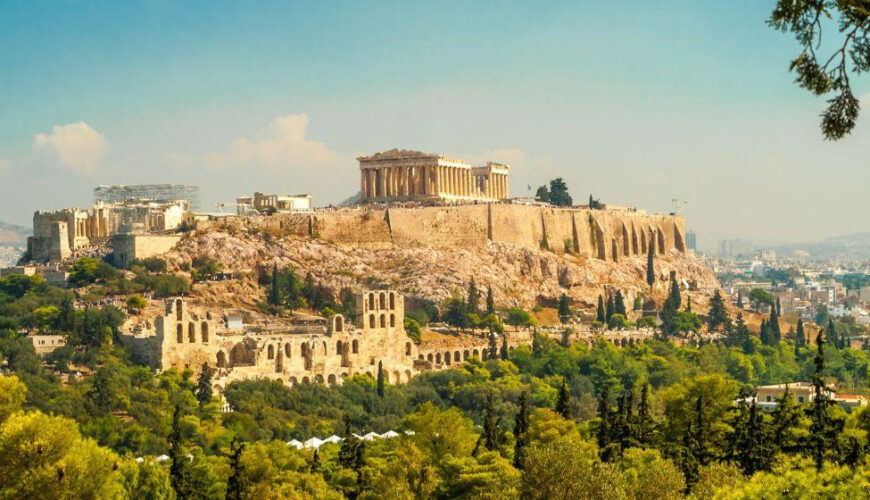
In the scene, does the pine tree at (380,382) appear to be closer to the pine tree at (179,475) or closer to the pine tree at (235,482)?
the pine tree at (179,475)

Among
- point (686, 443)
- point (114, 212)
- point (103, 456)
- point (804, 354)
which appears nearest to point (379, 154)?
point (114, 212)

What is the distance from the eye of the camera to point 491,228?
119875mm

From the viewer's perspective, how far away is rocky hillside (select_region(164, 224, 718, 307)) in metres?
Result: 100

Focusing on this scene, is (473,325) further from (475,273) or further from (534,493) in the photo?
(534,493)

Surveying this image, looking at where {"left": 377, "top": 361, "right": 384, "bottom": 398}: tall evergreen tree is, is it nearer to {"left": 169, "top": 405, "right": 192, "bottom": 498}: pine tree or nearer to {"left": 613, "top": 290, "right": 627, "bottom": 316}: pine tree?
{"left": 169, "top": 405, "right": 192, "bottom": 498}: pine tree

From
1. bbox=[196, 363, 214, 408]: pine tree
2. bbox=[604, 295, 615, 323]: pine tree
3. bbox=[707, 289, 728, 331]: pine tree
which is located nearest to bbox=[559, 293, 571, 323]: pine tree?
bbox=[604, 295, 615, 323]: pine tree

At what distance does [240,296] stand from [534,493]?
185 ft

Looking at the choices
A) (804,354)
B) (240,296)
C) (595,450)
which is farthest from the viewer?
(804,354)

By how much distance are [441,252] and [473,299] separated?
9.55 meters

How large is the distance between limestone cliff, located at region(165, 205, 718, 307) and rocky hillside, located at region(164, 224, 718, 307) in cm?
9

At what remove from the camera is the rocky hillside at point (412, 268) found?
100 meters

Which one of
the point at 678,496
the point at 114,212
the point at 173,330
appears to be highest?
the point at 114,212

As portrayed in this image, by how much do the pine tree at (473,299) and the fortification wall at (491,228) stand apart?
966 cm

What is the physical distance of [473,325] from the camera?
10206cm
